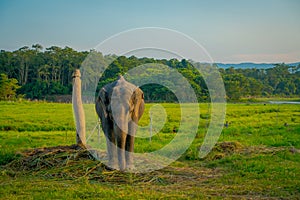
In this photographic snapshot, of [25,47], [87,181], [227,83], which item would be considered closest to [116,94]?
[87,181]

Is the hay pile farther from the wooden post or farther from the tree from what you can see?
the tree

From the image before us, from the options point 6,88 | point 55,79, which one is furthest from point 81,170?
point 55,79

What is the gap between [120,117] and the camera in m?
8.55

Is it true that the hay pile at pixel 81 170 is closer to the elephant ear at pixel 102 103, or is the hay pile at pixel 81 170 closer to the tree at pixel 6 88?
the elephant ear at pixel 102 103

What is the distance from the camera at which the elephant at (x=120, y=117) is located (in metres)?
8.63

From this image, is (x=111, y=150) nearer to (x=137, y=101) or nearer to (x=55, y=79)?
(x=137, y=101)

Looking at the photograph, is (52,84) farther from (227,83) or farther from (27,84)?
(227,83)

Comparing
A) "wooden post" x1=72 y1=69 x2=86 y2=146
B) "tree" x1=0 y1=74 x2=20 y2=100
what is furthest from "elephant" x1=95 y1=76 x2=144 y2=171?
"tree" x1=0 y1=74 x2=20 y2=100

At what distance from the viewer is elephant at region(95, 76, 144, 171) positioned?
8633 millimetres

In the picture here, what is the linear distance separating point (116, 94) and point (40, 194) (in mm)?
2938

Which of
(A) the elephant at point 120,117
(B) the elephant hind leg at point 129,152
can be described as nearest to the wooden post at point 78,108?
(A) the elephant at point 120,117

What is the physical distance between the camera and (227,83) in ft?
190

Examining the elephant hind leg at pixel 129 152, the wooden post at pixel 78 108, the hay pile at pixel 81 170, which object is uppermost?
the wooden post at pixel 78 108

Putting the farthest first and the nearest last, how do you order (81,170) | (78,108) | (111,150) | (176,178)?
1. (78,108)
2. (111,150)
3. (81,170)
4. (176,178)
